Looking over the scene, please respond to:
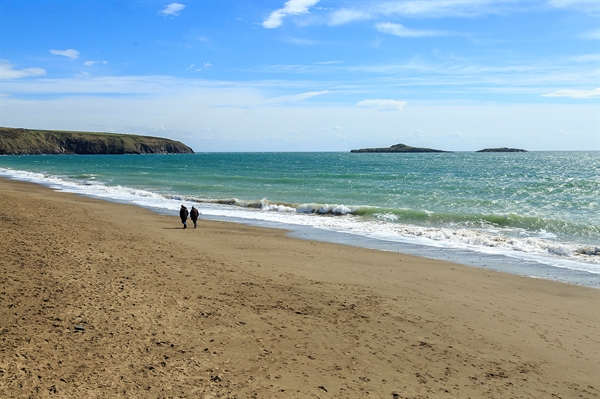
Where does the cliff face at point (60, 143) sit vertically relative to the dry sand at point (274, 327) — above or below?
above

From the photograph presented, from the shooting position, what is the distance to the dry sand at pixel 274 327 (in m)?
5.58

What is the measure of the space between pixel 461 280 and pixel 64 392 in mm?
9084

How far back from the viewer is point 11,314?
269 inches

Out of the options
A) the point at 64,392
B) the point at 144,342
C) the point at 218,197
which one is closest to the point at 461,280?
the point at 144,342

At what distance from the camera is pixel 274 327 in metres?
7.29

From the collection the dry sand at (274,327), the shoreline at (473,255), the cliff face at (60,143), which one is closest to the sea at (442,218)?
the shoreline at (473,255)

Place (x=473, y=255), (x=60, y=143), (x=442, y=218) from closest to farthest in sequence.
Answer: (x=473, y=255), (x=442, y=218), (x=60, y=143)

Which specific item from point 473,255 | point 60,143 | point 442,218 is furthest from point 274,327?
point 60,143

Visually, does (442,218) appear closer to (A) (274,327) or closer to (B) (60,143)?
(A) (274,327)

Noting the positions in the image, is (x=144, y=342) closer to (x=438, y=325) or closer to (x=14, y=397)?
(x=14, y=397)

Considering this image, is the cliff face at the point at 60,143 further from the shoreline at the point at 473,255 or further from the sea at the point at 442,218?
the shoreline at the point at 473,255

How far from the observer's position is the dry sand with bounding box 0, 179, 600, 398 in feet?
18.3

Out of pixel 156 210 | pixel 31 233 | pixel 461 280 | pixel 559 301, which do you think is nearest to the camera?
pixel 559 301

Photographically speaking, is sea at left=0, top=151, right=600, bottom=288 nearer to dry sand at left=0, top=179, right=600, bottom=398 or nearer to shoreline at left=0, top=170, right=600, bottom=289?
shoreline at left=0, top=170, right=600, bottom=289
